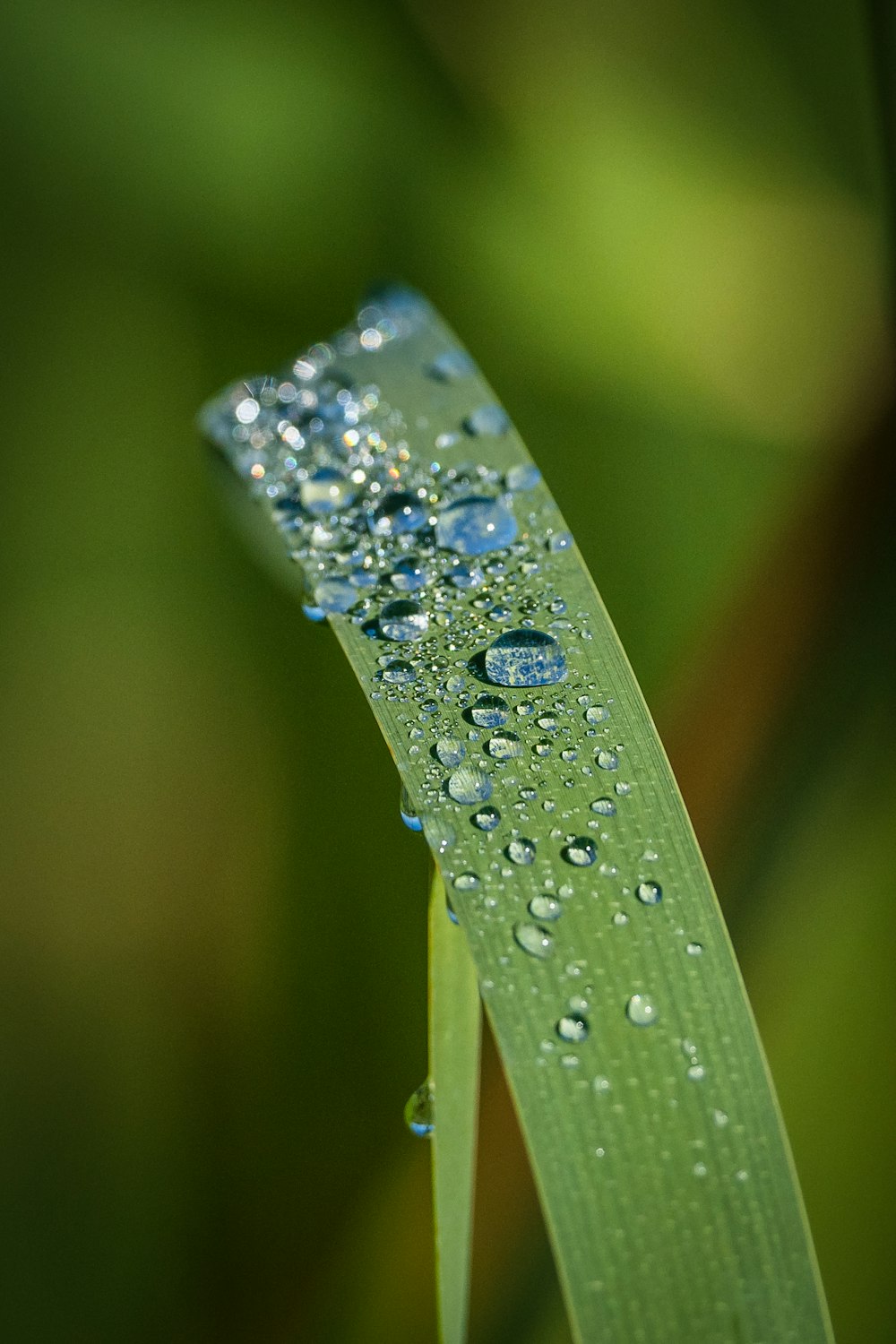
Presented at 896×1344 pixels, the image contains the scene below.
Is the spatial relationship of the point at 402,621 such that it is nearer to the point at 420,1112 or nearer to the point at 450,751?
the point at 450,751

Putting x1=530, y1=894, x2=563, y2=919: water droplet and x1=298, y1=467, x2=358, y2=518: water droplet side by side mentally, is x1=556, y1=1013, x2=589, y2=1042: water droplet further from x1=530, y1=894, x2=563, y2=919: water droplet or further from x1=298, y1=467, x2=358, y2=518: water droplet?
x1=298, y1=467, x2=358, y2=518: water droplet

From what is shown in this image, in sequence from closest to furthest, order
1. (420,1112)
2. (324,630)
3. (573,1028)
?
(573,1028), (420,1112), (324,630)

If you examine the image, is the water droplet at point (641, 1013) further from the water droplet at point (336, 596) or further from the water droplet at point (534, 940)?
the water droplet at point (336, 596)

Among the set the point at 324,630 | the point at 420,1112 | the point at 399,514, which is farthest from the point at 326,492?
the point at 324,630

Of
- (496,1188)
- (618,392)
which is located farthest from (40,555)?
(496,1188)

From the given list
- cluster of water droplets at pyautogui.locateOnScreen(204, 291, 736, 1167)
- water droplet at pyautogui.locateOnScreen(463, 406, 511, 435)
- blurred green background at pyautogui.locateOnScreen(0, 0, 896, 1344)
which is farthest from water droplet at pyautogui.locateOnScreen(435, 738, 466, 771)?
blurred green background at pyautogui.locateOnScreen(0, 0, 896, 1344)
